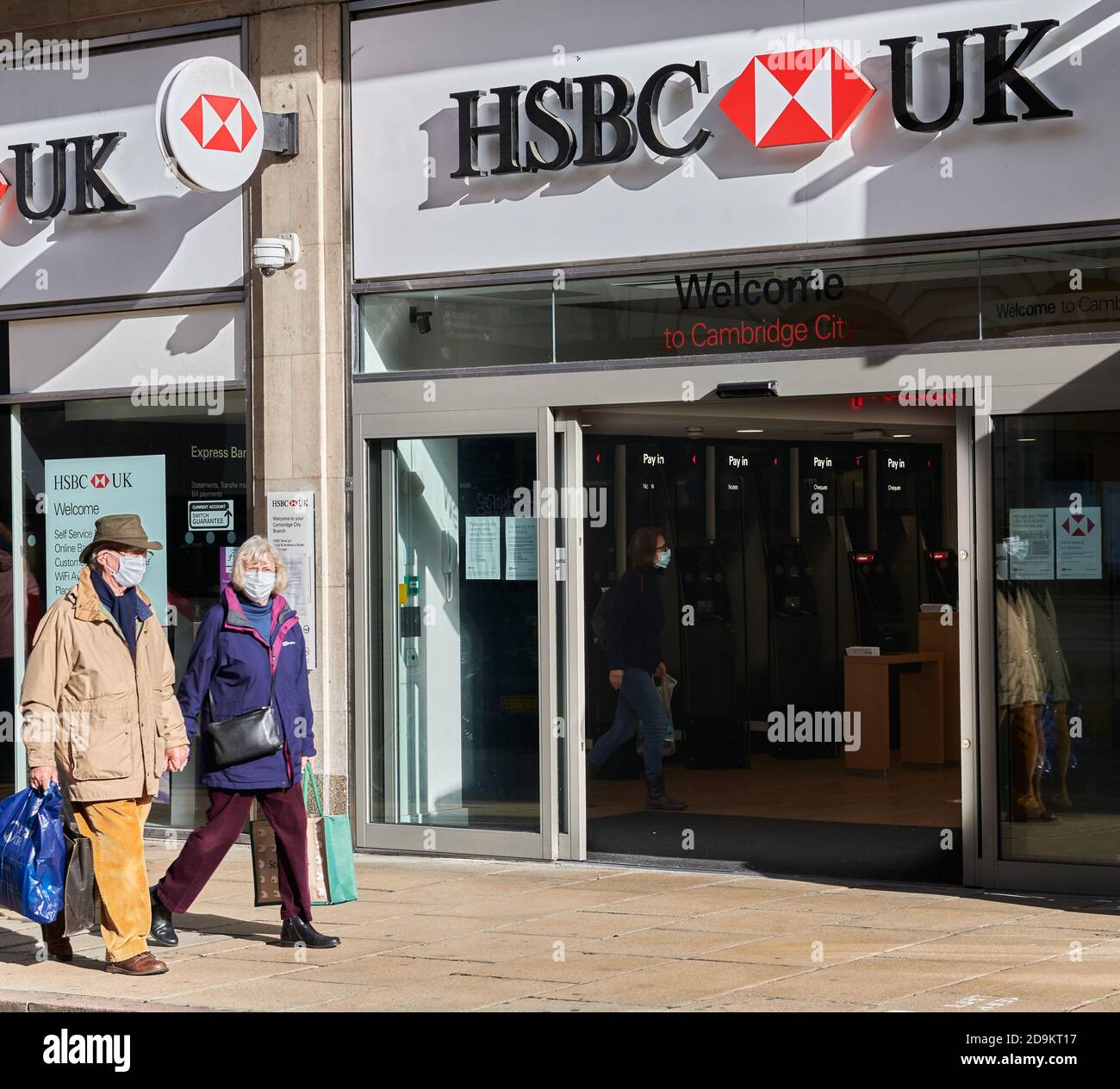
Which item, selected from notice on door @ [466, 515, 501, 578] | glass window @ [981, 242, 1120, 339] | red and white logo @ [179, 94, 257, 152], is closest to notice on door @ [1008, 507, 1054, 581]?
glass window @ [981, 242, 1120, 339]

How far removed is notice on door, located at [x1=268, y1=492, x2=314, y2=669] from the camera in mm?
10328

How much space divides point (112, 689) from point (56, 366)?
15.4 feet

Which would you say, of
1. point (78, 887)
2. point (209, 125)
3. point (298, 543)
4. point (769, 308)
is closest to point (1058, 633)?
point (769, 308)

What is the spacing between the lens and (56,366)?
11.4 meters

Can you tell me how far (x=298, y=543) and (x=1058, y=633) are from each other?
4279mm

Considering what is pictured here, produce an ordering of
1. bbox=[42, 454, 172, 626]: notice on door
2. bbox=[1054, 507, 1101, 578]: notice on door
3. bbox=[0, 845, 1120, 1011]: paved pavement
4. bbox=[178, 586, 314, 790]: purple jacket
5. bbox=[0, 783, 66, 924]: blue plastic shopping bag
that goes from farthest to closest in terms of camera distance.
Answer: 1. bbox=[42, 454, 172, 626]: notice on door
2. bbox=[1054, 507, 1101, 578]: notice on door
3. bbox=[178, 586, 314, 790]: purple jacket
4. bbox=[0, 783, 66, 924]: blue plastic shopping bag
5. bbox=[0, 845, 1120, 1011]: paved pavement

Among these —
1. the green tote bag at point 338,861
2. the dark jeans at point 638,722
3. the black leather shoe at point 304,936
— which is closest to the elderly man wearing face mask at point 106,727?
the black leather shoe at point 304,936

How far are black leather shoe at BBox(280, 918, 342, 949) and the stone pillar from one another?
8.72 feet

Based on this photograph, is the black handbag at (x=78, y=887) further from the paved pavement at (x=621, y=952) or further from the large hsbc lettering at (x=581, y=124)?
the large hsbc lettering at (x=581, y=124)

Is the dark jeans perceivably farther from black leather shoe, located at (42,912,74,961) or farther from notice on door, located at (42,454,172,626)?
black leather shoe, located at (42,912,74,961)

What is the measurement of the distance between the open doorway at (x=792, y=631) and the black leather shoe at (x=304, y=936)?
99.0 inches
